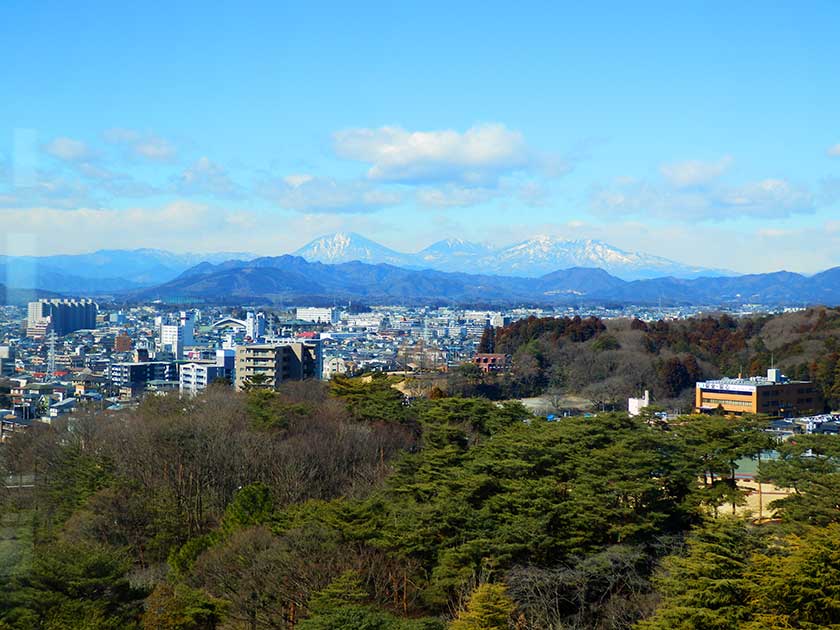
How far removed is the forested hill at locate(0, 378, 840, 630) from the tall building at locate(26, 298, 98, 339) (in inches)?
68.0

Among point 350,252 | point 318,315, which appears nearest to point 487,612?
point 318,315

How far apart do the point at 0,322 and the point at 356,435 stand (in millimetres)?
4770

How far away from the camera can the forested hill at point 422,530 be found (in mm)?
5557

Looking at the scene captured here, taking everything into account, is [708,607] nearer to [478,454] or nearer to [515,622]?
[515,622]

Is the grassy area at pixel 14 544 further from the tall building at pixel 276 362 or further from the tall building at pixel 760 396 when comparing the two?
the tall building at pixel 276 362

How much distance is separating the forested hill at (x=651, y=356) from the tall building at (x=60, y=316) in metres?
8.66

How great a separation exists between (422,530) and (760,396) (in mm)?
13926

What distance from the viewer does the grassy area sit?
17.8ft

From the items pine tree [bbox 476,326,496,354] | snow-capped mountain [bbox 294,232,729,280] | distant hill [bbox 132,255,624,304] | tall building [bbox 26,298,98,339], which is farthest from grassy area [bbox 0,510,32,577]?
snow-capped mountain [bbox 294,232,729,280]

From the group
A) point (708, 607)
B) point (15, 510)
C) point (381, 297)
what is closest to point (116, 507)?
point (15, 510)

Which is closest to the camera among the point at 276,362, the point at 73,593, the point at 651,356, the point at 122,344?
the point at 73,593

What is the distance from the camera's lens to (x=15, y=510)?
7.07 metres

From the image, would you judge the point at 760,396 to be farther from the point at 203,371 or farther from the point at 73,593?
the point at 73,593

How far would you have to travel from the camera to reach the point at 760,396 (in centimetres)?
1922
